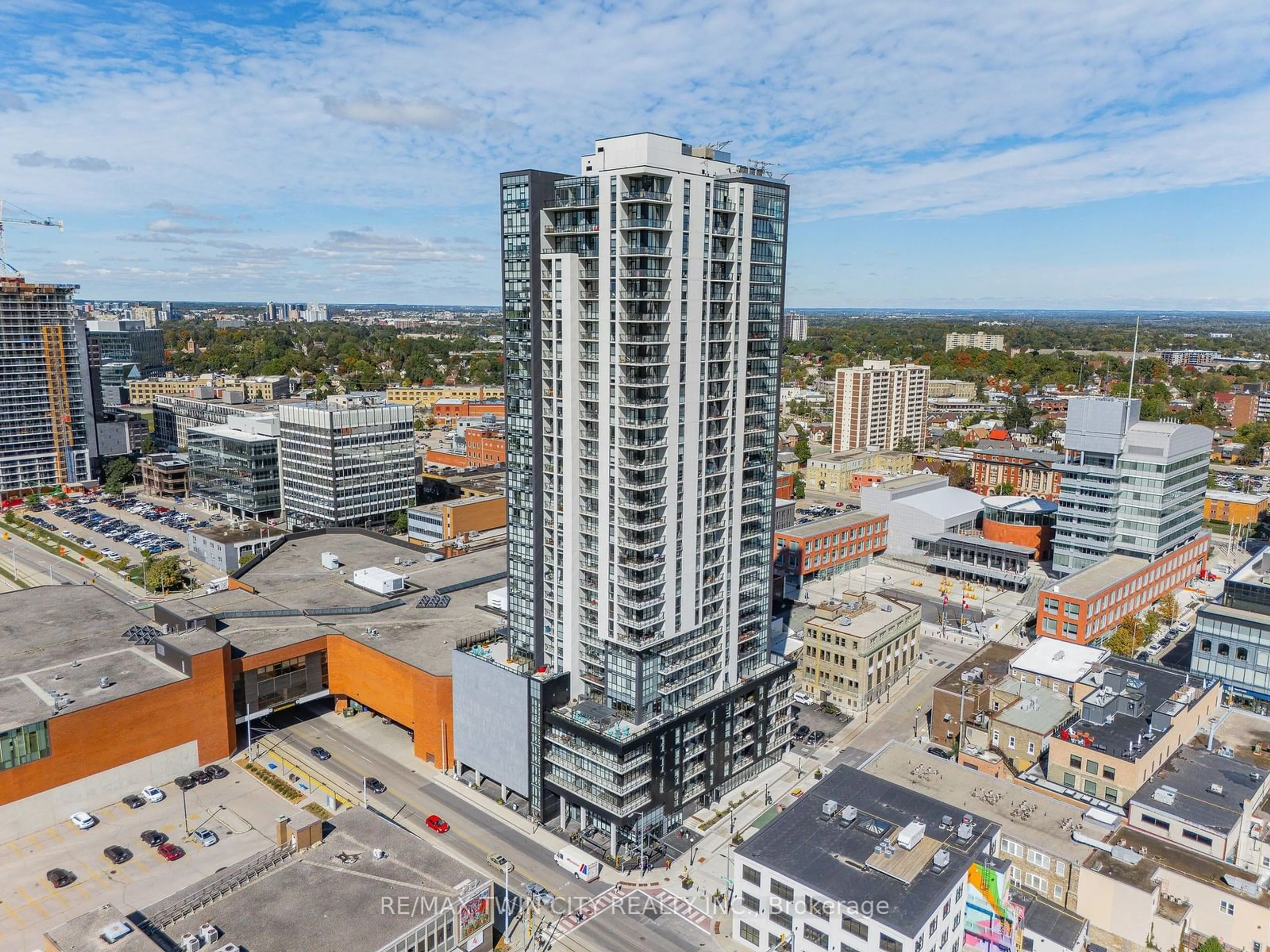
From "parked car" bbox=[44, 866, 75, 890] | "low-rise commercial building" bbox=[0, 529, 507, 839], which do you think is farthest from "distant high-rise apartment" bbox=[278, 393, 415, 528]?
"parked car" bbox=[44, 866, 75, 890]

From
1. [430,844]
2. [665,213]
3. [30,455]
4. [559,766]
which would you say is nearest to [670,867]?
[559,766]

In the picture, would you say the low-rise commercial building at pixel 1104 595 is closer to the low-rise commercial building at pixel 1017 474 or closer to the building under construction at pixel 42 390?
the low-rise commercial building at pixel 1017 474

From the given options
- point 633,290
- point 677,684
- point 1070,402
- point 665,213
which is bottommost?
point 677,684

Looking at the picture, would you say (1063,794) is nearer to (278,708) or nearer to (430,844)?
(430,844)

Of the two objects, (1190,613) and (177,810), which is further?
(1190,613)

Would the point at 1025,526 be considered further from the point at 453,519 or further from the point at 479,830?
the point at 479,830

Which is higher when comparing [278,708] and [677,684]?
[677,684]

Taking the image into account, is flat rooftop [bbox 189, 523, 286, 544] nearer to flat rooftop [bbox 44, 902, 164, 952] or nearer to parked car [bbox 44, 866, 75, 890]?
parked car [bbox 44, 866, 75, 890]
